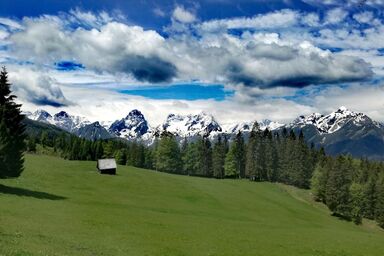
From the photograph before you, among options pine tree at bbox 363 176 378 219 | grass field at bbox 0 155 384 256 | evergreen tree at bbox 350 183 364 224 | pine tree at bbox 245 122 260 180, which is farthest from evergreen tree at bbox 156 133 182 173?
pine tree at bbox 363 176 378 219

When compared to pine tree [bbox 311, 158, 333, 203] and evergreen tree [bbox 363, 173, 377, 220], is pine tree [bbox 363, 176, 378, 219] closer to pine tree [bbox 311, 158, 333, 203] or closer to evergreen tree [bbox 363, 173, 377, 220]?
evergreen tree [bbox 363, 173, 377, 220]

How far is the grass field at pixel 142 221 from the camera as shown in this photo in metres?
41.6

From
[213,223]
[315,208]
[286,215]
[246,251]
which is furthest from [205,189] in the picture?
[246,251]

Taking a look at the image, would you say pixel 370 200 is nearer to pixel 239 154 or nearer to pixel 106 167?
pixel 239 154

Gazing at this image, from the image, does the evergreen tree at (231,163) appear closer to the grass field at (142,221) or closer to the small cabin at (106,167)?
the grass field at (142,221)

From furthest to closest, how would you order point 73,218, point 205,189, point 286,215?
1. point 205,189
2. point 286,215
3. point 73,218

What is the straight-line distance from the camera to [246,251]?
46.1 m

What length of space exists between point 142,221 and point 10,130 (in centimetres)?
2589

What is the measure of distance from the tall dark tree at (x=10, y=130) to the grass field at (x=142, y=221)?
158 inches

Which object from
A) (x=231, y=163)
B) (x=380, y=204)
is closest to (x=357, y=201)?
(x=380, y=204)

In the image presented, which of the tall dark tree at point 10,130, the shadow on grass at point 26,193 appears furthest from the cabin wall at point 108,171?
the tall dark tree at point 10,130

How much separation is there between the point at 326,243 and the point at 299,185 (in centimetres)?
11858

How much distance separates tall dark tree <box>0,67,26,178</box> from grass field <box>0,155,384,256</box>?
400 centimetres

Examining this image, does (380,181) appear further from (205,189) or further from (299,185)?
(205,189)
